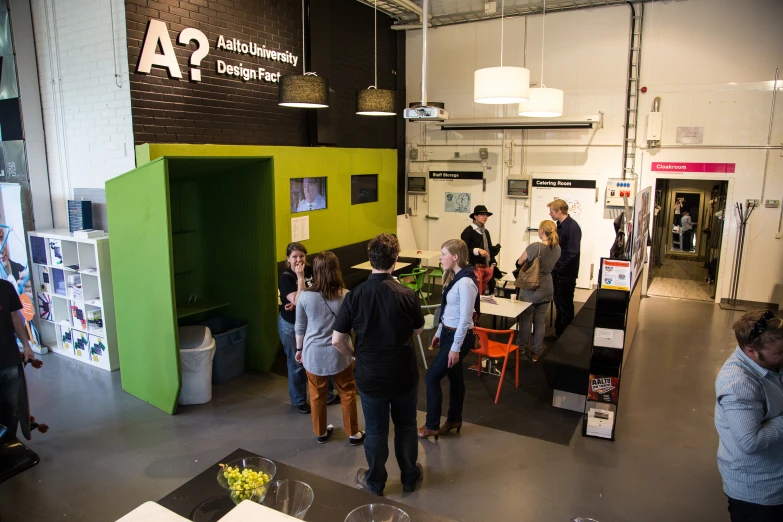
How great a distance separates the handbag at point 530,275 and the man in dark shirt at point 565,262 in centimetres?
98

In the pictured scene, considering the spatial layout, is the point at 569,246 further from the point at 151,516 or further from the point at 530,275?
the point at 151,516

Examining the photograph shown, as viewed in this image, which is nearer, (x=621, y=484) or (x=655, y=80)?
(x=621, y=484)

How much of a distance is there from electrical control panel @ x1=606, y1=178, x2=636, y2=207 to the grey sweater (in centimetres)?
626

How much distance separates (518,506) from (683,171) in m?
6.60

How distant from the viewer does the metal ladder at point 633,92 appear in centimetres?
817

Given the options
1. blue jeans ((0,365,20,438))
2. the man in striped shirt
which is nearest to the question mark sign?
blue jeans ((0,365,20,438))

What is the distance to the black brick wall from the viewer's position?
5.46 m

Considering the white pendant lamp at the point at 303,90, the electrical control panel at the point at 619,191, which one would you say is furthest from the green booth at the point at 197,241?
the electrical control panel at the point at 619,191

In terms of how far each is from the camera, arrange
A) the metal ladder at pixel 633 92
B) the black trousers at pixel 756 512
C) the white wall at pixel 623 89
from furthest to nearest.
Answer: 1. the metal ladder at pixel 633 92
2. the white wall at pixel 623 89
3. the black trousers at pixel 756 512

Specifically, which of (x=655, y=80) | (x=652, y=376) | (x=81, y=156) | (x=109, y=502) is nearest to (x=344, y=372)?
(x=109, y=502)

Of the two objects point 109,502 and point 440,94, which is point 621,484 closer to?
point 109,502

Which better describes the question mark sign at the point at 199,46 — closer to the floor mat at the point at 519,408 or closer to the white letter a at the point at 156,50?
the white letter a at the point at 156,50

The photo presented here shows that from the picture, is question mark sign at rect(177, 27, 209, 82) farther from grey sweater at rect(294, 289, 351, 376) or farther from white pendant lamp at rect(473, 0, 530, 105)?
grey sweater at rect(294, 289, 351, 376)

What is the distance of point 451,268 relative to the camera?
3910mm
